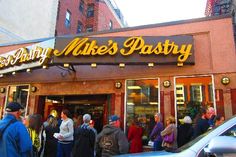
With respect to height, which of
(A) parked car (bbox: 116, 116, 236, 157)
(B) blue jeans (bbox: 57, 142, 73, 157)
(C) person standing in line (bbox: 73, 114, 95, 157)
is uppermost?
(A) parked car (bbox: 116, 116, 236, 157)

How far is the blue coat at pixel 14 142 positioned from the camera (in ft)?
14.7

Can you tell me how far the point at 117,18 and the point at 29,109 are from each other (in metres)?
29.0

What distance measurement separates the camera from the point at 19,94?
13.4 meters

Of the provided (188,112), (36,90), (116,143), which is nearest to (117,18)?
(36,90)

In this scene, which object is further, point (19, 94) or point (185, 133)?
point (19, 94)

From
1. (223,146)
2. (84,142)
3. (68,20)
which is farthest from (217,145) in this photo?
(68,20)

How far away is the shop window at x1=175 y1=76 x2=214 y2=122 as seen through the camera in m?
9.76

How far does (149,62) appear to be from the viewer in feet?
32.3

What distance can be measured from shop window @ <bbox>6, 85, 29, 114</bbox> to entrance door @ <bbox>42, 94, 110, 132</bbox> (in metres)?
1.03

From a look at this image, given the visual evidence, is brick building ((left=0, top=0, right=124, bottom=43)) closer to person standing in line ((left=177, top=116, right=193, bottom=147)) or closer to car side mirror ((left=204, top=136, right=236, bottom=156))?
person standing in line ((left=177, top=116, right=193, bottom=147))

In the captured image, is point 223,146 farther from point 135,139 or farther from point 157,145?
point 135,139

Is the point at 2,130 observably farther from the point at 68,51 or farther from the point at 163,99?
the point at 163,99

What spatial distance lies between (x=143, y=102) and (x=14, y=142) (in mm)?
6688

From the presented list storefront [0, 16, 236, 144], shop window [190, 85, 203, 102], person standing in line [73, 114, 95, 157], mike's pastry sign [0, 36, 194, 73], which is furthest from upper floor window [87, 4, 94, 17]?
person standing in line [73, 114, 95, 157]
